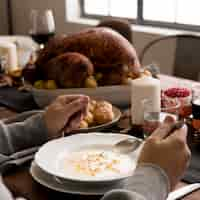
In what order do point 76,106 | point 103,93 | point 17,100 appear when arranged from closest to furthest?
1. point 76,106
2. point 103,93
3. point 17,100

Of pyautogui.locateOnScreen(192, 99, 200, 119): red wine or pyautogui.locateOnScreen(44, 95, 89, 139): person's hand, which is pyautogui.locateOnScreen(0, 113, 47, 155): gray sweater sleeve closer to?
pyautogui.locateOnScreen(44, 95, 89, 139): person's hand

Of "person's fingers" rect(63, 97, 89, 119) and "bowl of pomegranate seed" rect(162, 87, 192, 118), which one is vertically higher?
"person's fingers" rect(63, 97, 89, 119)

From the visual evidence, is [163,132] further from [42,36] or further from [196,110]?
[42,36]

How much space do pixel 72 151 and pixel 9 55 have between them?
2.99ft

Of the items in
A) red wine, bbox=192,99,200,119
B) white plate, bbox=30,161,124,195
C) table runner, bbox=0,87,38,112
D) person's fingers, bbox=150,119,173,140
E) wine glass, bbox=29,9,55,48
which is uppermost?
wine glass, bbox=29,9,55,48

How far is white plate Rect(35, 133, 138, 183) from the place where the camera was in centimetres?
85

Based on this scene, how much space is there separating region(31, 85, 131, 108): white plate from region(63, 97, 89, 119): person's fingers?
243 millimetres

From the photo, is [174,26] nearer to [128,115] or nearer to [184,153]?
[128,115]

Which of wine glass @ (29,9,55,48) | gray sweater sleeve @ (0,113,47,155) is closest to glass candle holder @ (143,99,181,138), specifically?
gray sweater sleeve @ (0,113,47,155)

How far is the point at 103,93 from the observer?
1364mm

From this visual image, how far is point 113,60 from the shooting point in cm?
139

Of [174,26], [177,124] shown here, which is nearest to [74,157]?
[177,124]

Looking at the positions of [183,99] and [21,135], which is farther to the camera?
[183,99]

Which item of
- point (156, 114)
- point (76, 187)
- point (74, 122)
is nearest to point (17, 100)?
point (74, 122)
